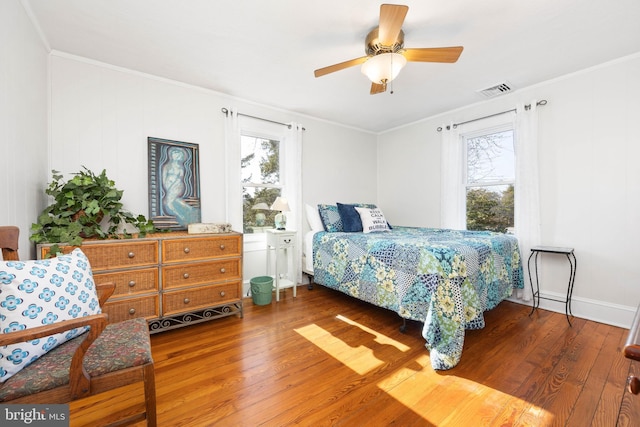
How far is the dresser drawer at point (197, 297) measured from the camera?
232 centimetres

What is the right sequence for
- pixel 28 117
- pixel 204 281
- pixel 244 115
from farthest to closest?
1. pixel 244 115
2. pixel 204 281
3. pixel 28 117

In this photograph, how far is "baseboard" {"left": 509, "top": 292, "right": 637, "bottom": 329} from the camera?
2447 mm

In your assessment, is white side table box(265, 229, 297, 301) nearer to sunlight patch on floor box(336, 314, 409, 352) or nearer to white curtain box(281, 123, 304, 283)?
white curtain box(281, 123, 304, 283)

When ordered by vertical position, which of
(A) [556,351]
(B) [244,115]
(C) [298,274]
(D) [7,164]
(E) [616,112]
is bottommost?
(A) [556,351]

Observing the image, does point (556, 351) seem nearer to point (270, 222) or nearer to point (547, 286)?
point (547, 286)

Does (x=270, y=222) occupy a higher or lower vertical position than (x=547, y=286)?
higher

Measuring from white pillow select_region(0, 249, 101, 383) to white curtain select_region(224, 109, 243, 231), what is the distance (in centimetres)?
191

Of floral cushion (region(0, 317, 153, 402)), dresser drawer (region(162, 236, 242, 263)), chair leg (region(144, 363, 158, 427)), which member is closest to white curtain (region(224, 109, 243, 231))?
dresser drawer (region(162, 236, 242, 263))

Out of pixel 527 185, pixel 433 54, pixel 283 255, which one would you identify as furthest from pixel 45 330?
pixel 527 185

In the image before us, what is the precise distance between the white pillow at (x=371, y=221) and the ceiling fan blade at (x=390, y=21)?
213cm

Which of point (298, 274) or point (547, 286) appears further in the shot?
point (298, 274)

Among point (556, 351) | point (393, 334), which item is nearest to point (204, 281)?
point (393, 334)

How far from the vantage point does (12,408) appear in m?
0.94

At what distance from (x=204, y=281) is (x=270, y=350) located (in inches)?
36.4
